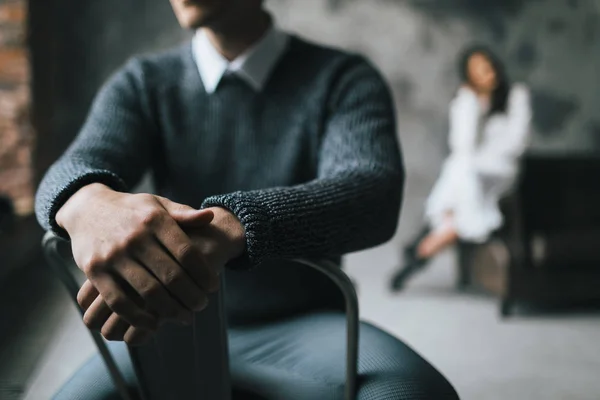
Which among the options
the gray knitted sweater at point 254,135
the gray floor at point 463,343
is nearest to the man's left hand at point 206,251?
the gray knitted sweater at point 254,135

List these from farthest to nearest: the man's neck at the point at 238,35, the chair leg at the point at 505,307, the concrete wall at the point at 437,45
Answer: the concrete wall at the point at 437,45 → the chair leg at the point at 505,307 → the man's neck at the point at 238,35

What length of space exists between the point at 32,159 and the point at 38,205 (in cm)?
201

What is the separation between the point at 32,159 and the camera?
261cm

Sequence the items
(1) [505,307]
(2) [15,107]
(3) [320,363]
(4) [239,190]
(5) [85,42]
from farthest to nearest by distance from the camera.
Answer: (5) [85,42] < (1) [505,307] < (2) [15,107] < (4) [239,190] < (3) [320,363]

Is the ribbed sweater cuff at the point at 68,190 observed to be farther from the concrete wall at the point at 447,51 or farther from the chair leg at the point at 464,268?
the concrete wall at the point at 447,51

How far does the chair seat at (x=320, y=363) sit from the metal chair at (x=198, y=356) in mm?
48

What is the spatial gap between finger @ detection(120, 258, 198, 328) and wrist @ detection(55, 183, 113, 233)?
0.36ft

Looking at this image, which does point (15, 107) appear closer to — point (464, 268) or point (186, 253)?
point (186, 253)

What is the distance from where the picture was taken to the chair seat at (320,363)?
75 centimetres

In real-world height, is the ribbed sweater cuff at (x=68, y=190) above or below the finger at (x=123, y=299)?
above

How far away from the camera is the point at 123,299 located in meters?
0.62

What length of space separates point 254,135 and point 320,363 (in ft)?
1.27

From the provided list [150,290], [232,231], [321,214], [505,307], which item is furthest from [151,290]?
[505,307]

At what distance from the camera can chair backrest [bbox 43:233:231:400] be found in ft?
2.34
